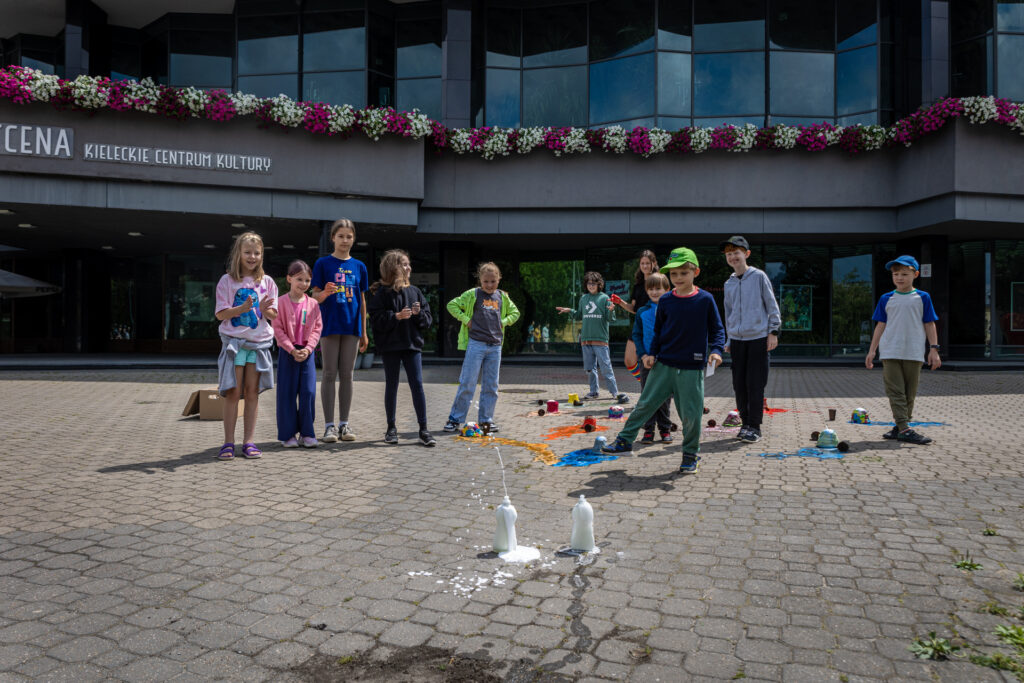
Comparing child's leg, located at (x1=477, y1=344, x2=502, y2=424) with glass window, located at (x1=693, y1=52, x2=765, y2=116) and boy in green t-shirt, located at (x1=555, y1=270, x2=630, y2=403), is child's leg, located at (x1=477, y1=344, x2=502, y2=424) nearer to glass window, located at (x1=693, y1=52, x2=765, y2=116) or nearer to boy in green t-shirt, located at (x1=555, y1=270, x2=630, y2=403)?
boy in green t-shirt, located at (x1=555, y1=270, x2=630, y2=403)

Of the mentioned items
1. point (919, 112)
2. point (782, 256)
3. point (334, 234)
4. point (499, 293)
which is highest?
point (919, 112)

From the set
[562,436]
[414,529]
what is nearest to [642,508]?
[414,529]

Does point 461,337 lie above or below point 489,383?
above

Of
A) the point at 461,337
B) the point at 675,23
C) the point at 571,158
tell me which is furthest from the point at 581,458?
the point at 675,23

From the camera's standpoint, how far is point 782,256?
21.1 metres

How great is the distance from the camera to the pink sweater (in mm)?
6504

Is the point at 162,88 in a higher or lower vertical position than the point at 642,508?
higher

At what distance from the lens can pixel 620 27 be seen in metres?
20.0

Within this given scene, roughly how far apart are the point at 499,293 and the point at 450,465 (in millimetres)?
2572

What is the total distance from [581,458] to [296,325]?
2954 millimetres

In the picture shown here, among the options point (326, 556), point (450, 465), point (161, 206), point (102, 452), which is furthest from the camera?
point (161, 206)

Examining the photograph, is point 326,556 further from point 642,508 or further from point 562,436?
point 562,436

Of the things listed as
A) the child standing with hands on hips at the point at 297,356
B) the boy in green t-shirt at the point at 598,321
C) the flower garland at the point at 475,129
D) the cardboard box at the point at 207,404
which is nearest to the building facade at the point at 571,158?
the flower garland at the point at 475,129

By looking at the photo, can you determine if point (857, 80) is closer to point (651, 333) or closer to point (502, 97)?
point (502, 97)
